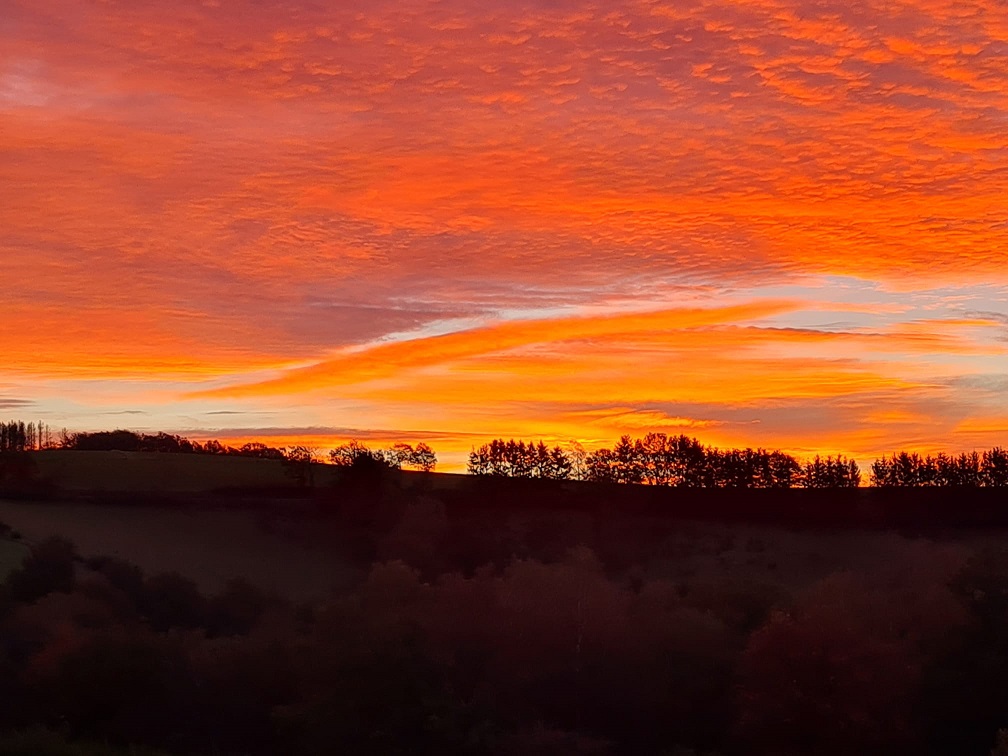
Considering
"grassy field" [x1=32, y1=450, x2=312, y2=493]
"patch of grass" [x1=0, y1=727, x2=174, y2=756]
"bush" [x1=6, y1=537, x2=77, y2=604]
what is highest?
"grassy field" [x1=32, y1=450, x2=312, y2=493]

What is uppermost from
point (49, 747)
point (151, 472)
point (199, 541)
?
point (151, 472)

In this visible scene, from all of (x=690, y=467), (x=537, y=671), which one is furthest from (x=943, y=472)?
(x=537, y=671)

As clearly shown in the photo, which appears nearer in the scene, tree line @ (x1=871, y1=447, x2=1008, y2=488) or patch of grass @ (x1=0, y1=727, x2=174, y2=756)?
patch of grass @ (x1=0, y1=727, x2=174, y2=756)

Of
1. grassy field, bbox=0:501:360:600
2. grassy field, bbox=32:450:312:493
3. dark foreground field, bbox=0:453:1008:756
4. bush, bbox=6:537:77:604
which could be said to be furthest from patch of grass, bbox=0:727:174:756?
grassy field, bbox=32:450:312:493

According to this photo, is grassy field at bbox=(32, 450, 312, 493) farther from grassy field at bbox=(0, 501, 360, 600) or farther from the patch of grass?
the patch of grass

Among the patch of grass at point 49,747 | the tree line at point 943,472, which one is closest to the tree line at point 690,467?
the tree line at point 943,472

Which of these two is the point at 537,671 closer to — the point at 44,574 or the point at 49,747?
the point at 49,747

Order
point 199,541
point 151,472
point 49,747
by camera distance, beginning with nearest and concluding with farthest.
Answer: point 49,747, point 199,541, point 151,472

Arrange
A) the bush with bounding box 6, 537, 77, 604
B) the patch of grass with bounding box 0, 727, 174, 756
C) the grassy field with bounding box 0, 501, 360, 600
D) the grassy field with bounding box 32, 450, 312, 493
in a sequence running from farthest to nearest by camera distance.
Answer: the grassy field with bounding box 32, 450, 312, 493 → the grassy field with bounding box 0, 501, 360, 600 → the bush with bounding box 6, 537, 77, 604 → the patch of grass with bounding box 0, 727, 174, 756


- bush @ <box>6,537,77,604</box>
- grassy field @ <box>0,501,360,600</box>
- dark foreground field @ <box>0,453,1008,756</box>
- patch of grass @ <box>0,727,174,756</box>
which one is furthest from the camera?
grassy field @ <box>0,501,360,600</box>

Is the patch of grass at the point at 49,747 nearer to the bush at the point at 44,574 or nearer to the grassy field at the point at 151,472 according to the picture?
the bush at the point at 44,574

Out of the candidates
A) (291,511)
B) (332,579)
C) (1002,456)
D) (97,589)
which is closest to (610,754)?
(97,589)

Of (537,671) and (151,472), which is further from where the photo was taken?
(151,472)

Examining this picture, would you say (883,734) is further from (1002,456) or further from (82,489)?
(82,489)
